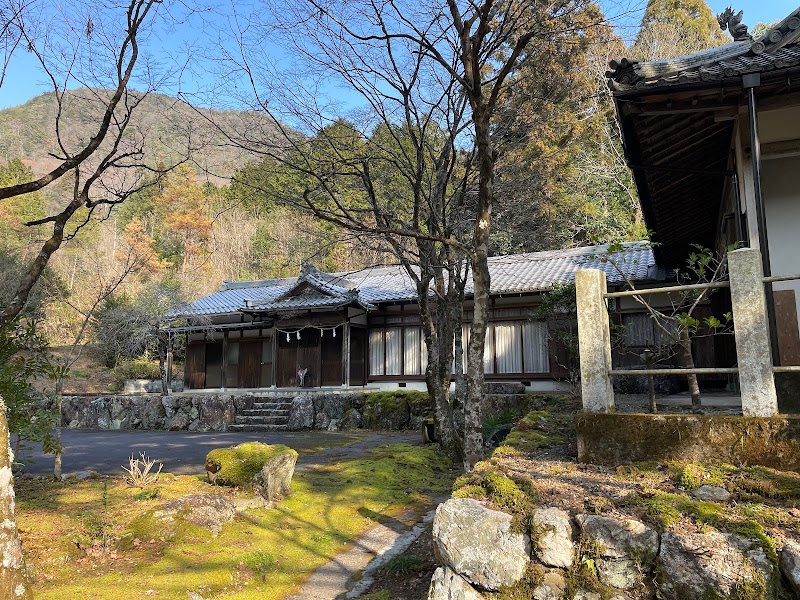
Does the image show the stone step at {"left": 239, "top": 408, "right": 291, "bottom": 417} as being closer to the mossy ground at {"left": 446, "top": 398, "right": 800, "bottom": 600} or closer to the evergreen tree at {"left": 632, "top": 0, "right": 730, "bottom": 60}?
the mossy ground at {"left": 446, "top": 398, "right": 800, "bottom": 600}

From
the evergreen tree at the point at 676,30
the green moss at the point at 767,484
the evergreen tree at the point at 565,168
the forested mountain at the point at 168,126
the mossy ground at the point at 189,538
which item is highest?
the evergreen tree at the point at 676,30

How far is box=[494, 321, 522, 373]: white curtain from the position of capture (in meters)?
16.7

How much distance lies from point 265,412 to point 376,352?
444 centimetres

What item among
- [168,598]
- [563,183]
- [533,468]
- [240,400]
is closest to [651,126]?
[533,468]

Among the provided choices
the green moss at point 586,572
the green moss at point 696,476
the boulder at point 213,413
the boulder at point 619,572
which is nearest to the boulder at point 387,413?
the boulder at point 213,413

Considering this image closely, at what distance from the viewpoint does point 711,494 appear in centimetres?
352

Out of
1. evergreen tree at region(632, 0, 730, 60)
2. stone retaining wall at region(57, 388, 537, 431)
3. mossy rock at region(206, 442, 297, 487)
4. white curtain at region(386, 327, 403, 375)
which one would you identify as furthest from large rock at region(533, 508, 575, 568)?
evergreen tree at region(632, 0, 730, 60)

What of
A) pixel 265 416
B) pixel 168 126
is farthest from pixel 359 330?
pixel 168 126

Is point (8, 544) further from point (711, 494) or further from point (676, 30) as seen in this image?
point (676, 30)

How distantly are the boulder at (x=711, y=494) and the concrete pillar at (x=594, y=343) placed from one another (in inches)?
39.0

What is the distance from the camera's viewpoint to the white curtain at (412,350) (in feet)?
60.2

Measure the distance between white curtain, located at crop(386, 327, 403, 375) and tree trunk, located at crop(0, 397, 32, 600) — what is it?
15.9m

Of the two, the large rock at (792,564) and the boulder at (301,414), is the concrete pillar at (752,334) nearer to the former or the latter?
the large rock at (792,564)

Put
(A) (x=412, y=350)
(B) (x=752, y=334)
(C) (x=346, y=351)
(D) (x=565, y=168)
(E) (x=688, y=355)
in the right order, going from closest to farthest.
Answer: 1. (B) (x=752, y=334)
2. (E) (x=688, y=355)
3. (A) (x=412, y=350)
4. (C) (x=346, y=351)
5. (D) (x=565, y=168)
